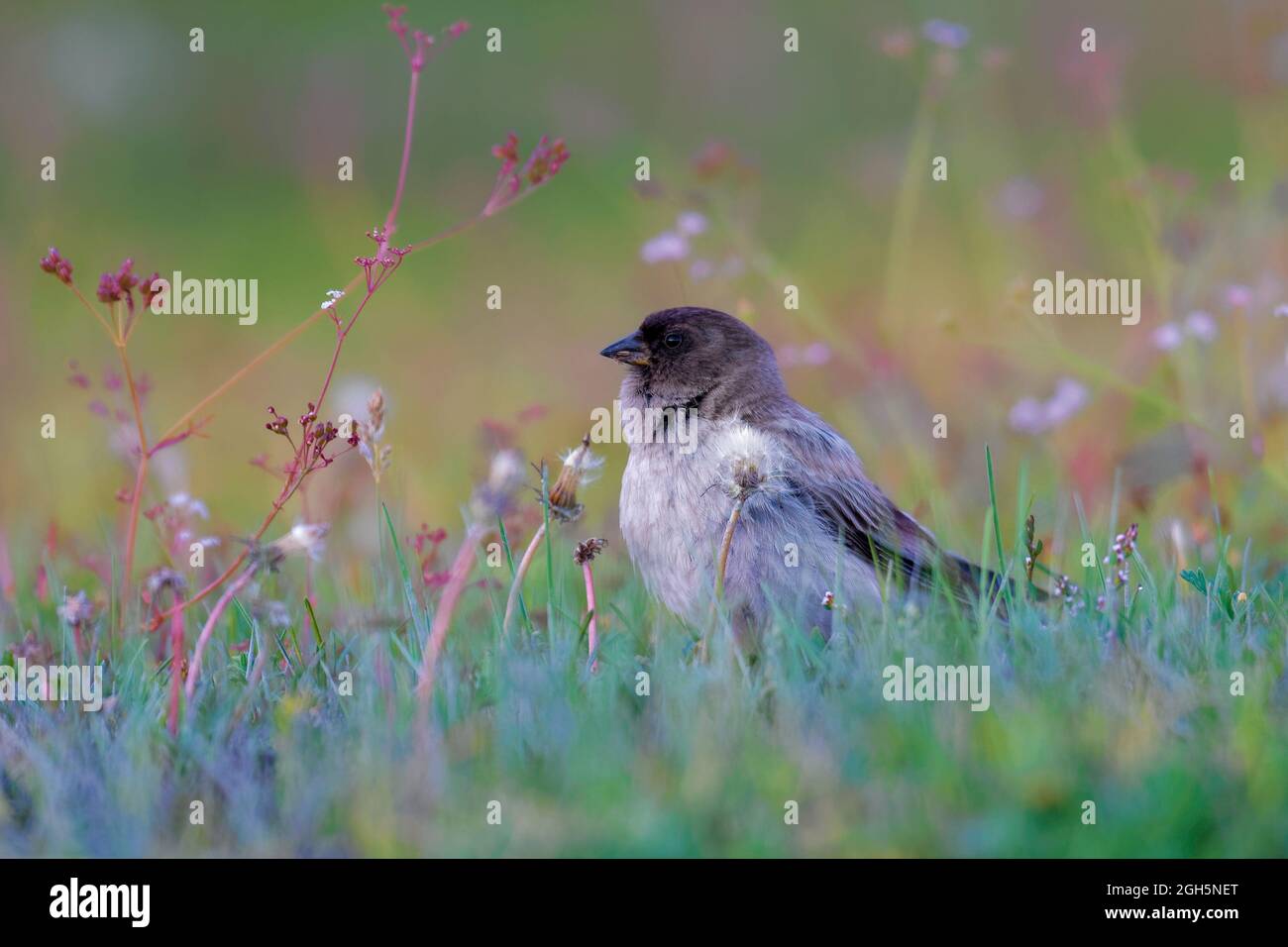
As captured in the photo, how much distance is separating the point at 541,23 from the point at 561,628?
52.3 ft

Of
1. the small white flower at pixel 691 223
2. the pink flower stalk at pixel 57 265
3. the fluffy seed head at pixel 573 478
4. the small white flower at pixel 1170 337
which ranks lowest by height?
the fluffy seed head at pixel 573 478

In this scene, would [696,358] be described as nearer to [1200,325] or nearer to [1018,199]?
[1200,325]

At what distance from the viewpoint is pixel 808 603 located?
469 centimetres

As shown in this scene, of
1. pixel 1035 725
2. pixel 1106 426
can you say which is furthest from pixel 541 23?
pixel 1035 725

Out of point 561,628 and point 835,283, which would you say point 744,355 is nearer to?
point 561,628

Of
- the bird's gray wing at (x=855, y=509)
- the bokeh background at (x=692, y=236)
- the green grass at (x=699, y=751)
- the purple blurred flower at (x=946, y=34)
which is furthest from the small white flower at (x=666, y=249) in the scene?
the green grass at (x=699, y=751)

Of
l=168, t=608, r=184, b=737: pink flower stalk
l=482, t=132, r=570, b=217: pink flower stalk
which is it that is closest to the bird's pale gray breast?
l=482, t=132, r=570, b=217: pink flower stalk

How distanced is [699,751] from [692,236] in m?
4.58

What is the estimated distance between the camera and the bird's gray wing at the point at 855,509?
16.6 feet

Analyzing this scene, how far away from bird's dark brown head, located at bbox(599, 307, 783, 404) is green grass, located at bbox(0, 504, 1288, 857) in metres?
1.38

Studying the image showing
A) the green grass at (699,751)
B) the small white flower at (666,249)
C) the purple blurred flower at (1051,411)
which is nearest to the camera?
the green grass at (699,751)

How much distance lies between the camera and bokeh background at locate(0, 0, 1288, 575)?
21.4ft

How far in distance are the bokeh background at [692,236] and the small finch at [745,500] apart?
0.41 metres

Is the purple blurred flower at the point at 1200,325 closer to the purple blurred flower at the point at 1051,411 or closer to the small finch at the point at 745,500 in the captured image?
the purple blurred flower at the point at 1051,411
